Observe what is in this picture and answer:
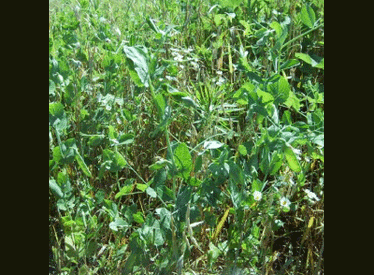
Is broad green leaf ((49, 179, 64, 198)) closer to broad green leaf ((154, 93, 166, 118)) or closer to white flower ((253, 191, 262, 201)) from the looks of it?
broad green leaf ((154, 93, 166, 118))

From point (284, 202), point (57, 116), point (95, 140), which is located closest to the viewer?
point (284, 202)

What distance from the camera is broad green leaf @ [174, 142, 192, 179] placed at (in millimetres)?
1211

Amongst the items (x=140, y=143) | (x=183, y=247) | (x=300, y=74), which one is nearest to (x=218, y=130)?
(x=140, y=143)

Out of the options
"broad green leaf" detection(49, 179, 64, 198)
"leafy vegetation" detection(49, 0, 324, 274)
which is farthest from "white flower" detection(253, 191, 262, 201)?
"broad green leaf" detection(49, 179, 64, 198)


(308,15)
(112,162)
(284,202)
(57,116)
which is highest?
(308,15)

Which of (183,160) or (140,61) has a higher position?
(140,61)

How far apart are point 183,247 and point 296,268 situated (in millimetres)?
346

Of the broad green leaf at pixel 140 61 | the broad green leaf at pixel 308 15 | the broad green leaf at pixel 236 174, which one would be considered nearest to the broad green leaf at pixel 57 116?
the broad green leaf at pixel 140 61

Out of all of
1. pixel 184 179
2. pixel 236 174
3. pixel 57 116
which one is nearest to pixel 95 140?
pixel 57 116

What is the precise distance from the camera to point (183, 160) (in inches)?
48.1

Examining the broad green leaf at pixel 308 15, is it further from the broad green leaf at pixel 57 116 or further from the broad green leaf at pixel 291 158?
the broad green leaf at pixel 57 116

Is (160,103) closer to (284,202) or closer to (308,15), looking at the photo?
(284,202)
